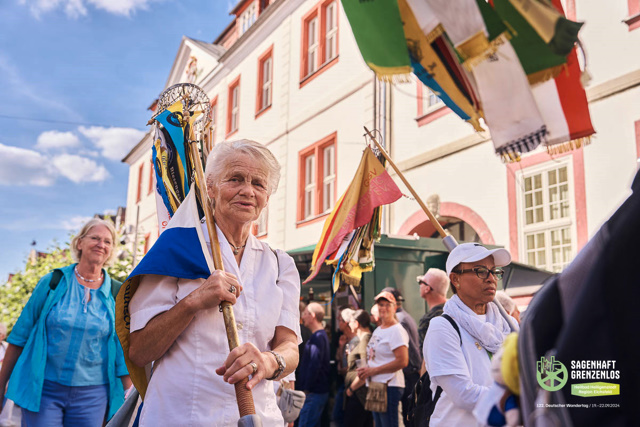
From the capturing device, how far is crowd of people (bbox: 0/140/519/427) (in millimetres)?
2086

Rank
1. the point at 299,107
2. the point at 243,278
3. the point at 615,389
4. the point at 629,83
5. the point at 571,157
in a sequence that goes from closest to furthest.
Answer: the point at 615,389
the point at 243,278
the point at 629,83
the point at 571,157
the point at 299,107

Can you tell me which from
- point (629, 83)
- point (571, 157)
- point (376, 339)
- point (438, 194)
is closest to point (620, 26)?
point (629, 83)

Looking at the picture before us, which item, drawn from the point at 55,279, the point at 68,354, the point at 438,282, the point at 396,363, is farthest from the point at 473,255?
the point at 396,363

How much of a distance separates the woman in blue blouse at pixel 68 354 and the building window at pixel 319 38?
35.7 feet

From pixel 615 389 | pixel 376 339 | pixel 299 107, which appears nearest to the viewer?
pixel 615 389

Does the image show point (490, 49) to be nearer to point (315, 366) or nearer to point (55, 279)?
point (55, 279)

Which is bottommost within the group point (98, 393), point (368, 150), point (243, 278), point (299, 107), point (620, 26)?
point (98, 393)

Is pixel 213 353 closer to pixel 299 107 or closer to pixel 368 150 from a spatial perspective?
pixel 368 150

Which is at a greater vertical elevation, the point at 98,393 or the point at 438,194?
the point at 438,194

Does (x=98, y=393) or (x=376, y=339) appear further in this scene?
(x=376, y=339)

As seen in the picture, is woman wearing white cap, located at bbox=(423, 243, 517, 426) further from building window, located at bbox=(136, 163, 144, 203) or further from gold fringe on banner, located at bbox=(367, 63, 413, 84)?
building window, located at bbox=(136, 163, 144, 203)

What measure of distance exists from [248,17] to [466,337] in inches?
739

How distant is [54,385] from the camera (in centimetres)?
381

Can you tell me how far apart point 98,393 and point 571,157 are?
23.1 feet
